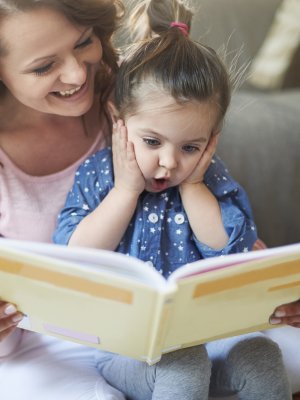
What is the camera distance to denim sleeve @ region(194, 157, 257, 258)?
1136mm

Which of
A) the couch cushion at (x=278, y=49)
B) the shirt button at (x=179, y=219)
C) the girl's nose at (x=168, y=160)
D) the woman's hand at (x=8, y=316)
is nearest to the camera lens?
the woman's hand at (x=8, y=316)

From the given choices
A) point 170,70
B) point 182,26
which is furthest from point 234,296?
point 182,26

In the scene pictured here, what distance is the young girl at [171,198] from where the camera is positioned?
1.03 metres

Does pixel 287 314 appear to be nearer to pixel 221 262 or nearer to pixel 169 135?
pixel 221 262

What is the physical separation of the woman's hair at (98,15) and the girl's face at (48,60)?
1cm

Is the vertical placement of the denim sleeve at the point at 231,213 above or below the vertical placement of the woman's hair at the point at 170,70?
below

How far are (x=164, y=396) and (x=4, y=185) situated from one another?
1.78 feet

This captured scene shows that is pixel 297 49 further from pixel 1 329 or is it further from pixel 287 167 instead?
pixel 1 329

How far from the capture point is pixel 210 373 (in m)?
1.04

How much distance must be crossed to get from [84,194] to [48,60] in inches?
11.2

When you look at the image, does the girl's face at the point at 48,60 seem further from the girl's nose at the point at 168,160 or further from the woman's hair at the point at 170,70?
the girl's nose at the point at 168,160

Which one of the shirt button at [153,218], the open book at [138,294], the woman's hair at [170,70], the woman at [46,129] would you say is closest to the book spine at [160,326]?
the open book at [138,294]

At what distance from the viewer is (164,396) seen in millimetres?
994

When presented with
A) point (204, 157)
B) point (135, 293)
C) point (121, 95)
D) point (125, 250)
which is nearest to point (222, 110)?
point (204, 157)
